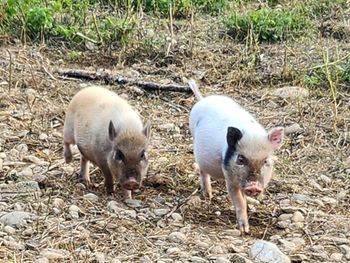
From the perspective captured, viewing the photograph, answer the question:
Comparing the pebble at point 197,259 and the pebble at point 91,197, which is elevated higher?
the pebble at point 197,259

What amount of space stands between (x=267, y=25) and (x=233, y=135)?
472cm

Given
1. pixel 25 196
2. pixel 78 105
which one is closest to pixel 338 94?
pixel 78 105

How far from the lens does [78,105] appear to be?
21.6 ft

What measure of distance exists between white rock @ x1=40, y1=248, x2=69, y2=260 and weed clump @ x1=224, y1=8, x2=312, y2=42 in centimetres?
514

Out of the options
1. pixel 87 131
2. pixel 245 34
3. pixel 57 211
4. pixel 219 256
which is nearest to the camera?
pixel 219 256

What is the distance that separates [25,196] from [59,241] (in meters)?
0.75

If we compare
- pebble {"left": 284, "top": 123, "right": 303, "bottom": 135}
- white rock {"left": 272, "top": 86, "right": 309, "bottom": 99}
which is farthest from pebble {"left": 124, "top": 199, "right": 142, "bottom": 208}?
white rock {"left": 272, "top": 86, "right": 309, "bottom": 99}

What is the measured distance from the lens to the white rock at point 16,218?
18.1ft

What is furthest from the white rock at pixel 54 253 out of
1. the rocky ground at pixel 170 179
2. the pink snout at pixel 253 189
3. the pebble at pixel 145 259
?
the pink snout at pixel 253 189

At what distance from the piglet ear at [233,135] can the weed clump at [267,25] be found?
4.38m

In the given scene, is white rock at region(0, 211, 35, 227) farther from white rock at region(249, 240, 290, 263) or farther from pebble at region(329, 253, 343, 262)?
pebble at region(329, 253, 343, 262)

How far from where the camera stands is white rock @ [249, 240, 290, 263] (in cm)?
525

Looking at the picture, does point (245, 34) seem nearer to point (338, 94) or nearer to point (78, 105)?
point (338, 94)

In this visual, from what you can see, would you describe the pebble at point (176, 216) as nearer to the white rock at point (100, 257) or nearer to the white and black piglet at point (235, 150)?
the white and black piglet at point (235, 150)
